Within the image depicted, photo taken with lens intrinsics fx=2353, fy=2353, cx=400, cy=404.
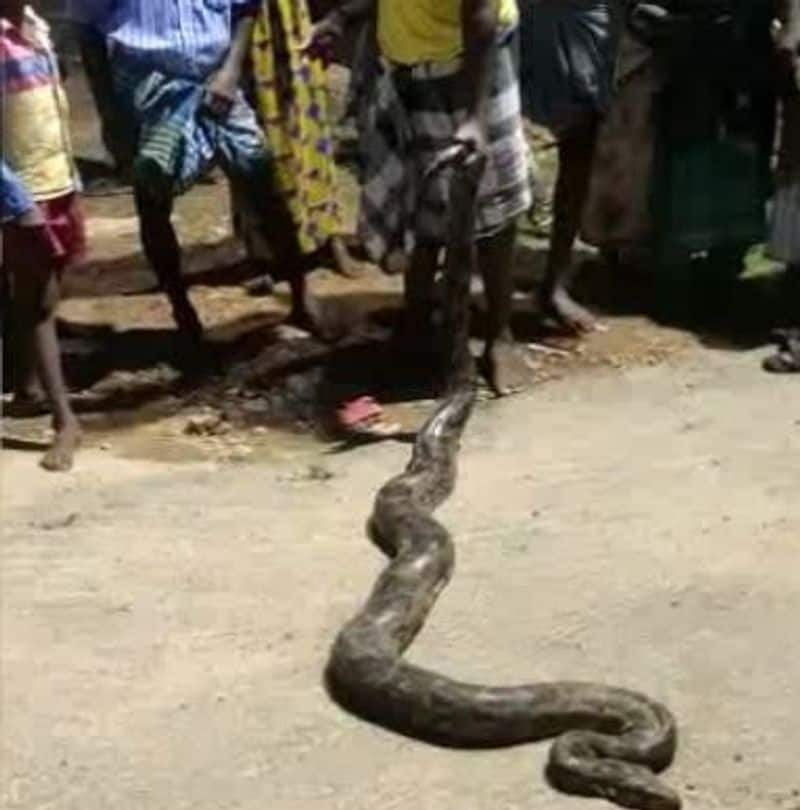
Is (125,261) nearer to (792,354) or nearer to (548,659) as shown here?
(792,354)

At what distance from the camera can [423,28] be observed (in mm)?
7660

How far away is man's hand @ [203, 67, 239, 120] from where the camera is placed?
804 cm

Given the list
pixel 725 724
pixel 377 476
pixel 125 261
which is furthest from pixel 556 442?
pixel 125 261

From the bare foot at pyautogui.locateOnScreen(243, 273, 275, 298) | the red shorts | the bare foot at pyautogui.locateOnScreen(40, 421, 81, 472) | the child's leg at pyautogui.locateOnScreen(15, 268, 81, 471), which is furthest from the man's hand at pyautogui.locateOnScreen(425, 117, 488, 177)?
the bare foot at pyautogui.locateOnScreen(243, 273, 275, 298)

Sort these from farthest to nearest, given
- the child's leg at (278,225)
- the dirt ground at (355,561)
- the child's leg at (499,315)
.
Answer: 1. the child's leg at (278,225)
2. the child's leg at (499,315)
3. the dirt ground at (355,561)

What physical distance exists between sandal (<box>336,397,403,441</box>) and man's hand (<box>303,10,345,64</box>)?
134 centimetres

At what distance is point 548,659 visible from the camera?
229 inches

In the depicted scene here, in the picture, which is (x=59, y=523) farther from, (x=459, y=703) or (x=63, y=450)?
(x=459, y=703)

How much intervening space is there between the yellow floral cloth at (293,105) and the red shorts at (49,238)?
3.79 feet

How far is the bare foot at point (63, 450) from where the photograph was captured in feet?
24.6

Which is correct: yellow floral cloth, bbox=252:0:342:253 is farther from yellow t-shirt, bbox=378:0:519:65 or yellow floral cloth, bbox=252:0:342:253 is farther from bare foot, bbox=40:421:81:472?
bare foot, bbox=40:421:81:472

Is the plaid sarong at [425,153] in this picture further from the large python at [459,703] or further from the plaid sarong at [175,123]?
the large python at [459,703]

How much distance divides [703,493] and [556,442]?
27.9 inches

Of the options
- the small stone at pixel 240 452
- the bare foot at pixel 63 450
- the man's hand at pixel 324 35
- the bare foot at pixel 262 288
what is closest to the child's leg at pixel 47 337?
the bare foot at pixel 63 450
